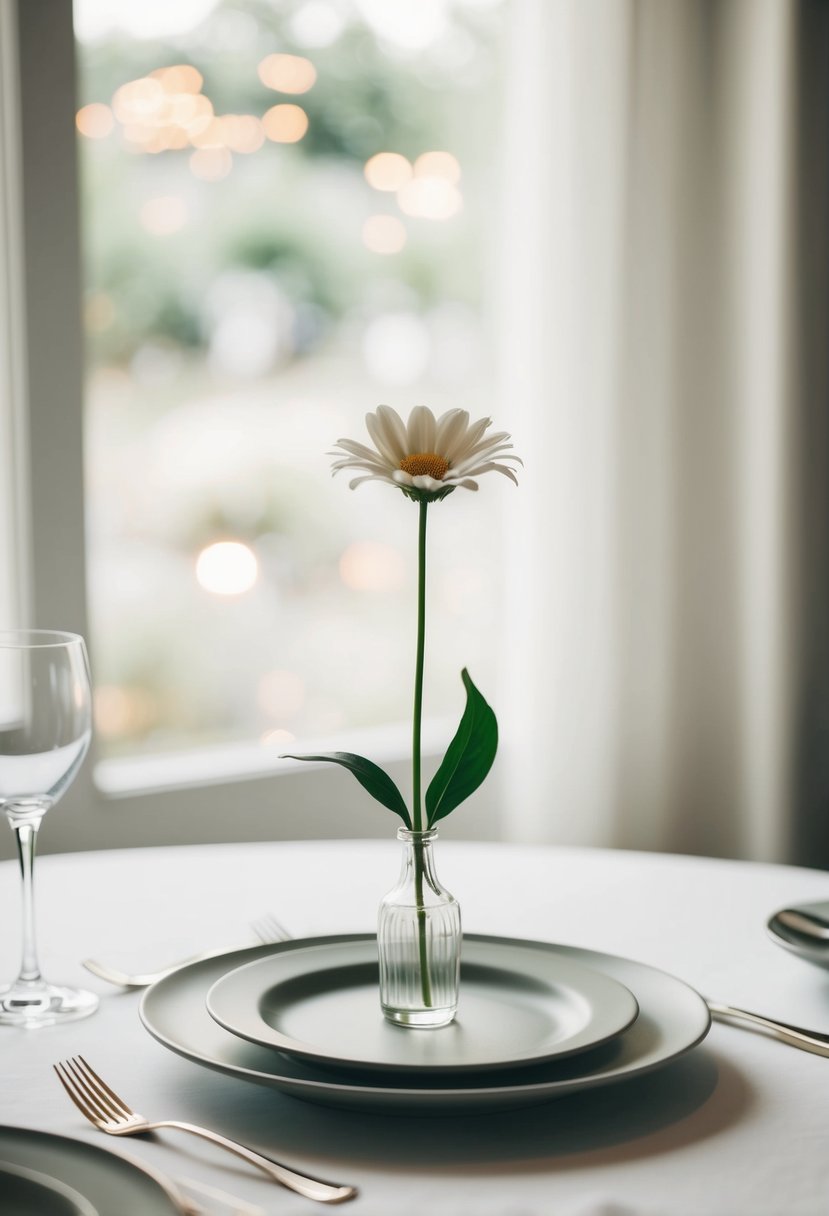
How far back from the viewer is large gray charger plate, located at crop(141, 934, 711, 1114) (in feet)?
1.90

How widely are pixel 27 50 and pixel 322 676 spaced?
1.27 metres

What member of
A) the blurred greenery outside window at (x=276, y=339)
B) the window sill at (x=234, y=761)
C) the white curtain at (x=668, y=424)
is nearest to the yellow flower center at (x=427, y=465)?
the window sill at (x=234, y=761)

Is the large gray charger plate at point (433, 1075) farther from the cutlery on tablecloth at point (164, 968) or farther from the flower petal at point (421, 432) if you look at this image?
the flower petal at point (421, 432)

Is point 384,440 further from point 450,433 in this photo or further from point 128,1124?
point 128,1124

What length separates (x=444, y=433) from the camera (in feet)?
2.23

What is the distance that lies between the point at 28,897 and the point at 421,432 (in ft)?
1.22

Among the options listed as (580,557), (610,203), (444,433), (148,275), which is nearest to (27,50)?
(148,275)

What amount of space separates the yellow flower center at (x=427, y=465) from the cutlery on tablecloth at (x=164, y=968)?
1.03 feet

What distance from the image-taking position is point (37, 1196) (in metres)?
0.51

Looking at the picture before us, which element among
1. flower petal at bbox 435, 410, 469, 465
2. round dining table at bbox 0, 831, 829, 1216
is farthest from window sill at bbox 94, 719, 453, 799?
flower petal at bbox 435, 410, 469, 465

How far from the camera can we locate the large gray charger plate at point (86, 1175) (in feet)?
1.64

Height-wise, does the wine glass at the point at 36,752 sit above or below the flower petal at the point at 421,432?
below

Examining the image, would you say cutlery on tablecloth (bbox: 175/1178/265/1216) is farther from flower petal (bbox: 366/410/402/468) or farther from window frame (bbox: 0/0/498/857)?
window frame (bbox: 0/0/498/857)

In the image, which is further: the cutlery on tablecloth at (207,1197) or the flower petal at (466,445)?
the flower petal at (466,445)
